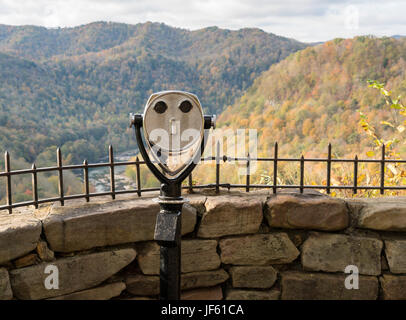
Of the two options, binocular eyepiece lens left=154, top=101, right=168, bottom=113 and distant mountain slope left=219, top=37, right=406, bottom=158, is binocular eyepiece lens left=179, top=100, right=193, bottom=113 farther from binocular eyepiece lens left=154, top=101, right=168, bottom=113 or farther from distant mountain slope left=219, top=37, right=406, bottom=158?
distant mountain slope left=219, top=37, right=406, bottom=158

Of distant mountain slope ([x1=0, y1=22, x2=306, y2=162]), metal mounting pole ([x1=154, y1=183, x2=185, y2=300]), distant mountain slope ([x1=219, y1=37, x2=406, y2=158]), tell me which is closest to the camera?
metal mounting pole ([x1=154, y1=183, x2=185, y2=300])

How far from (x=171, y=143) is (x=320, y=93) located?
21135 millimetres

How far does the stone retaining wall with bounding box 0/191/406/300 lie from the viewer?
303 cm

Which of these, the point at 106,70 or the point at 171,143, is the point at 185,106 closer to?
the point at 171,143

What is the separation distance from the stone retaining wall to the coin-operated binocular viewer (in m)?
0.87

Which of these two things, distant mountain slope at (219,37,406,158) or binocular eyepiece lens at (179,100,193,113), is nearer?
binocular eyepiece lens at (179,100,193,113)

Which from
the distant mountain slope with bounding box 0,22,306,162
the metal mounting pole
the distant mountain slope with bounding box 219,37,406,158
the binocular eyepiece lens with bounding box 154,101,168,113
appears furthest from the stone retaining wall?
the distant mountain slope with bounding box 219,37,406,158

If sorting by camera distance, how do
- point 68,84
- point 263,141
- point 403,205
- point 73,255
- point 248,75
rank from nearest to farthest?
1. point 73,255
2. point 403,205
3. point 263,141
4. point 68,84
5. point 248,75

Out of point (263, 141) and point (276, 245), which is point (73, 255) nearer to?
point (276, 245)

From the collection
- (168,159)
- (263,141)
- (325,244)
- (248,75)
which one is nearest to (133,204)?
(168,159)

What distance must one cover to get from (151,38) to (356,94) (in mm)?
10510

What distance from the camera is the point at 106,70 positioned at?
2055cm

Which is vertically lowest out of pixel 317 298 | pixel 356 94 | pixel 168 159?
pixel 317 298
